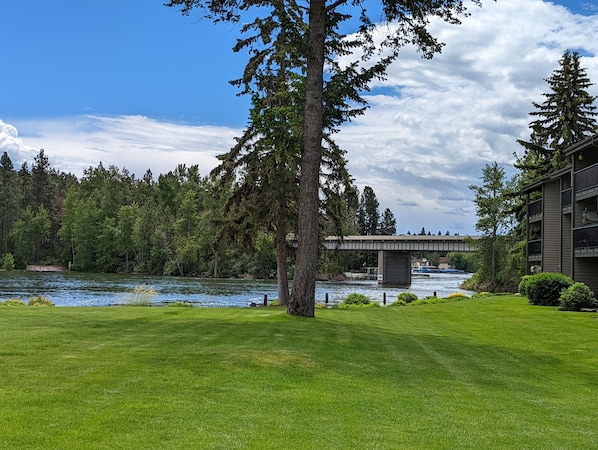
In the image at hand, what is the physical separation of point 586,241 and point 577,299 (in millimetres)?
5766

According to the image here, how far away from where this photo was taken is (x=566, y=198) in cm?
3519

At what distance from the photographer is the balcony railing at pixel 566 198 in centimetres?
3462

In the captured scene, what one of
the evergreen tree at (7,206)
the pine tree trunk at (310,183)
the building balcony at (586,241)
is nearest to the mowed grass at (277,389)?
the pine tree trunk at (310,183)

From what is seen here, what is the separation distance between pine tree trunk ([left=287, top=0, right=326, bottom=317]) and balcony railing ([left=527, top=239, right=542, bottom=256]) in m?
28.0

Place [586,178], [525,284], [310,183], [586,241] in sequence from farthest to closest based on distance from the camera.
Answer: [525,284]
[586,178]
[586,241]
[310,183]

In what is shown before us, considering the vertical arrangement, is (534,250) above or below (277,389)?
above

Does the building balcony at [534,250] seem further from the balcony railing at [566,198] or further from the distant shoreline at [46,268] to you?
the distant shoreline at [46,268]

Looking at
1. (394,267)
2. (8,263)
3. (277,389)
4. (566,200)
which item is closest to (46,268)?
(8,263)

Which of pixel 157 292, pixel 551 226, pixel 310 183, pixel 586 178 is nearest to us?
pixel 310 183

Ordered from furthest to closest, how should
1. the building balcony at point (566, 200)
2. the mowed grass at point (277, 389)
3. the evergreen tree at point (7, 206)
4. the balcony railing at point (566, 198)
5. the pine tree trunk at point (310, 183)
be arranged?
the evergreen tree at point (7, 206) < the balcony railing at point (566, 198) < the building balcony at point (566, 200) < the pine tree trunk at point (310, 183) < the mowed grass at point (277, 389)

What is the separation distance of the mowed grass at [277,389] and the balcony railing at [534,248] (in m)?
28.4

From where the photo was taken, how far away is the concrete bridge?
83.6 metres

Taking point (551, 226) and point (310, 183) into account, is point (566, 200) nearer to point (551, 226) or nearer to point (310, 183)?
point (551, 226)

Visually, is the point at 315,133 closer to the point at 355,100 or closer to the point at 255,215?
the point at 355,100
